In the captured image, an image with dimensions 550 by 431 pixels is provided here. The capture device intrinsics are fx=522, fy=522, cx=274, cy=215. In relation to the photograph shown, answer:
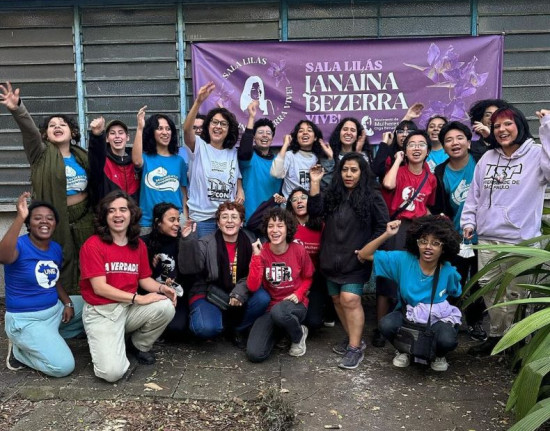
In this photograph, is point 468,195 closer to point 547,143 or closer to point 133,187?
point 547,143

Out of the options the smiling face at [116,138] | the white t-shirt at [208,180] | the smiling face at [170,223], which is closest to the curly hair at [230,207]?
the white t-shirt at [208,180]

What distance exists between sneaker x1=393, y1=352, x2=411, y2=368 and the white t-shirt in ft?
6.25

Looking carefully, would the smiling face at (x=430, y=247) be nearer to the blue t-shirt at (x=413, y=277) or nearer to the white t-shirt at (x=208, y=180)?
the blue t-shirt at (x=413, y=277)

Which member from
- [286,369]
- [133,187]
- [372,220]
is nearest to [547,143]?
[372,220]

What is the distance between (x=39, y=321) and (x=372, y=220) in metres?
2.62

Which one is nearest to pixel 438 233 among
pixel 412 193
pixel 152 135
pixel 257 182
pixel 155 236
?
pixel 412 193

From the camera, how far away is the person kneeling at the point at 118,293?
3699 millimetres

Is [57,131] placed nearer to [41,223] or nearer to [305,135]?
[41,223]

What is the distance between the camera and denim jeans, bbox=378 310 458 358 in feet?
12.1

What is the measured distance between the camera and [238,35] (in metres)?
5.64

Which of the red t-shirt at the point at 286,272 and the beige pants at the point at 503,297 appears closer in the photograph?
the beige pants at the point at 503,297

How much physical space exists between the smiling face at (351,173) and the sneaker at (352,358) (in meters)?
1.29

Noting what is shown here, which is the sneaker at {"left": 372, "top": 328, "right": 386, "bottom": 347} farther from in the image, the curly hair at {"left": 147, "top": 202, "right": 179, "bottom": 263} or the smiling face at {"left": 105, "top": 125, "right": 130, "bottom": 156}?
the smiling face at {"left": 105, "top": 125, "right": 130, "bottom": 156}

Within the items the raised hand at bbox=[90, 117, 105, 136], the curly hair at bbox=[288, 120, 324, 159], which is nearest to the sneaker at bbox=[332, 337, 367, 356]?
the curly hair at bbox=[288, 120, 324, 159]
